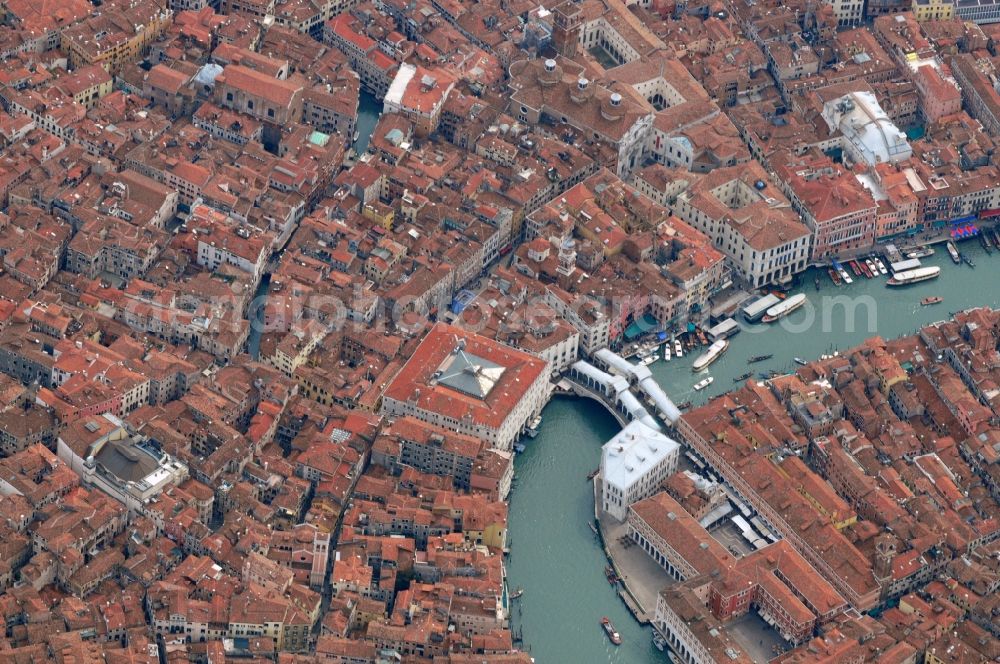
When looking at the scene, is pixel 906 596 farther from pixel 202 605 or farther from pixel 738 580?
pixel 202 605

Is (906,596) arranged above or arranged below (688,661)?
above

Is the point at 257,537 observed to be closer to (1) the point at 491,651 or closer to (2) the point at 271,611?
(2) the point at 271,611

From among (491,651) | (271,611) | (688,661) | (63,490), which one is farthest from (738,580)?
(63,490)

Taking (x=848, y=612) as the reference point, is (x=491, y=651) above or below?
below

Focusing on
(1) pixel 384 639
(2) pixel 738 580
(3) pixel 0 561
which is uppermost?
(2) pixel 738 580

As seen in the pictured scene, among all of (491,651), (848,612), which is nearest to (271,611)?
(491,651)
